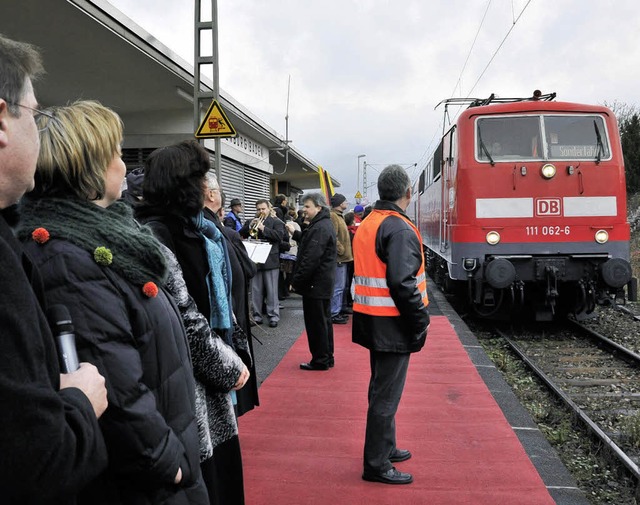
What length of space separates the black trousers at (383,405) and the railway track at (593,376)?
5.23ft

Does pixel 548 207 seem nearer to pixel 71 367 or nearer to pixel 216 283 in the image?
pixel 216 283

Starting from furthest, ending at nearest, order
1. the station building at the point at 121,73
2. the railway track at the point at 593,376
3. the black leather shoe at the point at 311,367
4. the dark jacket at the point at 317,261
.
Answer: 1. the station building at the point at 121,73
2. the black leather shoe at the point at 311,367
3. the dark jacket at the point at 317,261
4. the railway track at the point at 593,376

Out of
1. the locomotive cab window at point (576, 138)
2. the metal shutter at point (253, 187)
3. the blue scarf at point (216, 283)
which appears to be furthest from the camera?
the metal shutter at point (253, 187)

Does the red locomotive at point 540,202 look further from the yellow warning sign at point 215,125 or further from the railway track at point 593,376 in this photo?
the yellow warning sign at point 215,125

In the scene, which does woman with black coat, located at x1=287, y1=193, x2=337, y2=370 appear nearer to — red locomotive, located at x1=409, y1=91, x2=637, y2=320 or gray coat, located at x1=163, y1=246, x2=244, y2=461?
red locomotive, located at x1=409, y1=91, x2=637, y2=320

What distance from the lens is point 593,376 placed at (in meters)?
6.94

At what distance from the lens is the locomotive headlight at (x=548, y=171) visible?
8414 mm

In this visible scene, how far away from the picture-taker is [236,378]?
2389mm

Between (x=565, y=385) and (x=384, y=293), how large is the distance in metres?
3.81

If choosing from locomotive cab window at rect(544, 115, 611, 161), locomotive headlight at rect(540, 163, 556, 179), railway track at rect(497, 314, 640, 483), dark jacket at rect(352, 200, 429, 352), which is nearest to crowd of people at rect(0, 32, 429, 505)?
dark jacket at rect(352, 200, 429, 352)

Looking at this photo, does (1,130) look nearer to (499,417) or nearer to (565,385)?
(499,417)

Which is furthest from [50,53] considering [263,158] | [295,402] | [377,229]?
[263,158]

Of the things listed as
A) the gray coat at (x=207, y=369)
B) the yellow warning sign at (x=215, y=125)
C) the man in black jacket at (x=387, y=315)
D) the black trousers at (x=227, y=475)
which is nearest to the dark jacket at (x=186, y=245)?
the gray coat at (x=207, y=369)

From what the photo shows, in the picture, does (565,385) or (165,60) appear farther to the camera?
(165,60)
